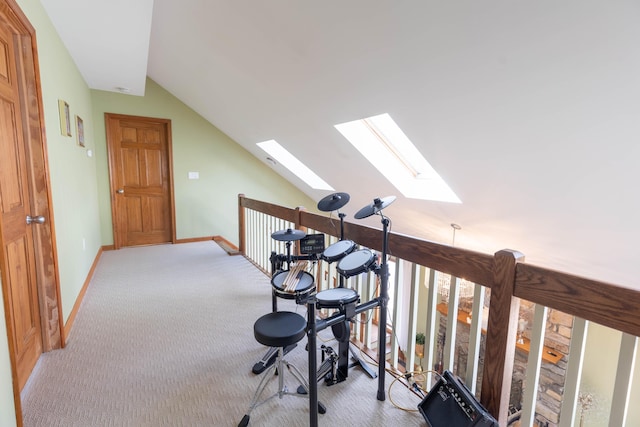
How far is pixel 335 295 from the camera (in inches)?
65.3

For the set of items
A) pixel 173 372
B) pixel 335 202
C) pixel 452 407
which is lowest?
pixel 173 372

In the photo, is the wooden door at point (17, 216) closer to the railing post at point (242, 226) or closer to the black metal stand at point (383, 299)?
the black metal stand at point (383, 299)

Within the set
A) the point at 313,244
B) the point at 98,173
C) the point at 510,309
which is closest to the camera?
the point at 510,309

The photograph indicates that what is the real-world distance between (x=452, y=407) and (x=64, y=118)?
11.3 ft

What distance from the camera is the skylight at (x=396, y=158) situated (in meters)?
3.61

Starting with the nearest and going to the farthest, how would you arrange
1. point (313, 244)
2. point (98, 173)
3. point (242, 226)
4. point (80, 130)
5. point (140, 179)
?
point (313, 244)
point (80, 130)
point (242, 226)
point (98, 173)
point (140, 179)

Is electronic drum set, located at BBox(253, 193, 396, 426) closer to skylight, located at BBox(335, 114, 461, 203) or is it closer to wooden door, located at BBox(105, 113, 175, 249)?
skylight, located at BBox(335, 114, 461, 203)

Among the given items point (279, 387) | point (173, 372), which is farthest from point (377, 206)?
point (173, 372)

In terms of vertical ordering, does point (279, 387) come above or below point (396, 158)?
below

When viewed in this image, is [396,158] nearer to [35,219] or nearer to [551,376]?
[551,376]

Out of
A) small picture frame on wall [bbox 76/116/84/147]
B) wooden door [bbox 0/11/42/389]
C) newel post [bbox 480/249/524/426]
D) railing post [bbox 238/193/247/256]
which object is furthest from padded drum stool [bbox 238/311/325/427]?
small picture frame on wall [bbox 76/116/84/147]

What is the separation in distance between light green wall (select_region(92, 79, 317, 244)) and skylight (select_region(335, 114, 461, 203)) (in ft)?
9.27

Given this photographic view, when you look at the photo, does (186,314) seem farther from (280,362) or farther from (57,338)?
(280,362)

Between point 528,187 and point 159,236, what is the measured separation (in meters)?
5.18
